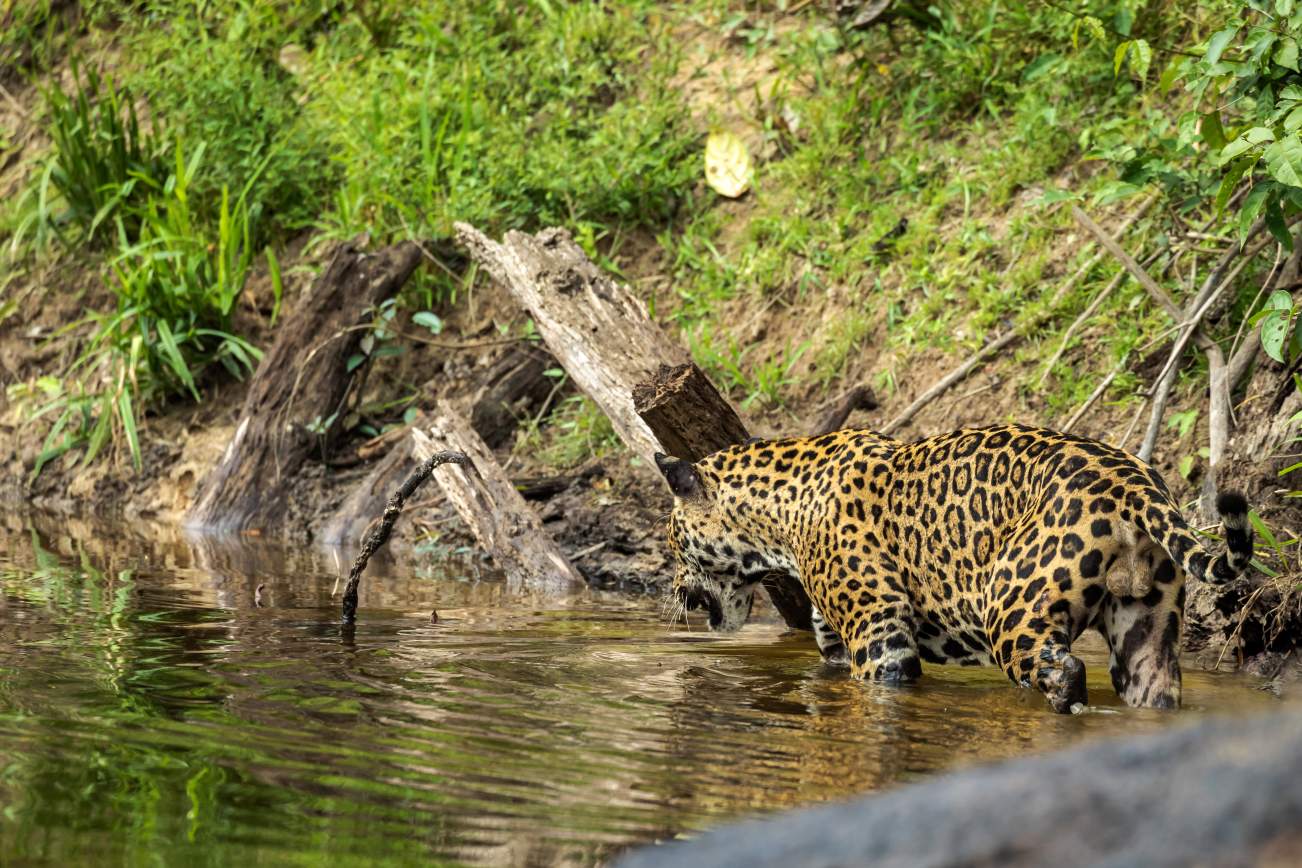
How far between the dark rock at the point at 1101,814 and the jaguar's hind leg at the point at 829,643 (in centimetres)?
409

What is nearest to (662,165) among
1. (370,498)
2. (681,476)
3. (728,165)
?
(728,165)

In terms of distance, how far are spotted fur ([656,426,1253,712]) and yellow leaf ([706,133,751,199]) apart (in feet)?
15.9

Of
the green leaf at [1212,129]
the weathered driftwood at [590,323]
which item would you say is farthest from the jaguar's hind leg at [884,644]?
the green leaf at [1212,129]

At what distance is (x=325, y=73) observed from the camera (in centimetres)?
1363

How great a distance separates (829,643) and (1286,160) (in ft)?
8.24

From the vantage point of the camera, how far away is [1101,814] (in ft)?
6.34

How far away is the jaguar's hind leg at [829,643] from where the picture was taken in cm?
620

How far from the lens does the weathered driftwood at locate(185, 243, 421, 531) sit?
34.6ft

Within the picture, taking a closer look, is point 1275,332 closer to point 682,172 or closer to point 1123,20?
point 1123,20

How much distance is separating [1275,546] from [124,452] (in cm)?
882

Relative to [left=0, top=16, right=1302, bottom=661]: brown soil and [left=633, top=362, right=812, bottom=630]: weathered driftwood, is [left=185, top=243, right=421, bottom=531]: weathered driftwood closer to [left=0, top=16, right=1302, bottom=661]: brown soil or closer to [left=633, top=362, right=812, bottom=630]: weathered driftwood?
[left=0, top=16, right=1302, bottom=661]: brown soil

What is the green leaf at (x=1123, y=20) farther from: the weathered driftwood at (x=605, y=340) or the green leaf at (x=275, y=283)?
the green leaf at (x=275, y=283)

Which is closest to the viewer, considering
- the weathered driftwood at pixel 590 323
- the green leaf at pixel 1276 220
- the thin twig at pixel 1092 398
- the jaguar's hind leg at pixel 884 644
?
the jaguar's hind leg at pixel 884 644

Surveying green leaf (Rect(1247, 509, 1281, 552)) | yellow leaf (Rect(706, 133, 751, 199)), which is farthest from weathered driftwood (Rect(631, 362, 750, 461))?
yellow leaf (Rect(706, 133, 751, 199))
